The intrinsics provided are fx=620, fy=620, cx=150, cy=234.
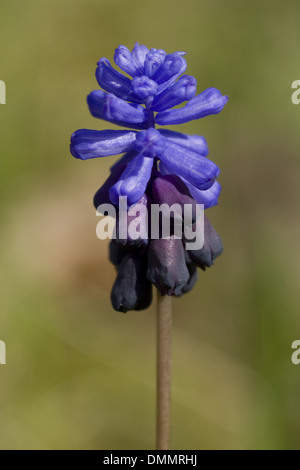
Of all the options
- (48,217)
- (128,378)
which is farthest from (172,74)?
(48,217)

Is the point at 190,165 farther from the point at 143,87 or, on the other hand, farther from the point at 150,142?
the point at 143,87

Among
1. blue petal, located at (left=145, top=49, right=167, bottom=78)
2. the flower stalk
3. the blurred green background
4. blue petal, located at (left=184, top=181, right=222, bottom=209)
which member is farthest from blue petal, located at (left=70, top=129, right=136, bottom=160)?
the blurred green background

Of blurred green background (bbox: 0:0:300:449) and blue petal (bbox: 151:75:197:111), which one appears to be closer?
blue petal (bbox: 151:75:197:111)

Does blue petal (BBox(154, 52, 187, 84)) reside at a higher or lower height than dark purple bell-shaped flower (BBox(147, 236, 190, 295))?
higher

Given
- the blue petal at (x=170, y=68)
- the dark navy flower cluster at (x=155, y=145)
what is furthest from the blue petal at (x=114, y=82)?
the blue petal at (x=170, y=68)

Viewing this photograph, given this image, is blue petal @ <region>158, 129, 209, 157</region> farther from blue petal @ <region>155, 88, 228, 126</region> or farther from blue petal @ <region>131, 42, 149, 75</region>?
blue petal @ <region>131, 42, 149, 75</region>

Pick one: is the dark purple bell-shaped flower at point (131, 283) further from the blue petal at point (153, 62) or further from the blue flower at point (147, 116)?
the blue petal at point (153, 62)

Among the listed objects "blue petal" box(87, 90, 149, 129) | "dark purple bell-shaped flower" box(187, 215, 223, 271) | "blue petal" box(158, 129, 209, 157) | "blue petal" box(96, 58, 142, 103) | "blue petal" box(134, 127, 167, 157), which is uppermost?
"blue petal" box(96, 58, 142, 103)

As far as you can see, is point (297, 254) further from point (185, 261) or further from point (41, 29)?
point (41, 29)

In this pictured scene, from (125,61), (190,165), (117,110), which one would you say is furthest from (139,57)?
(190,165)
